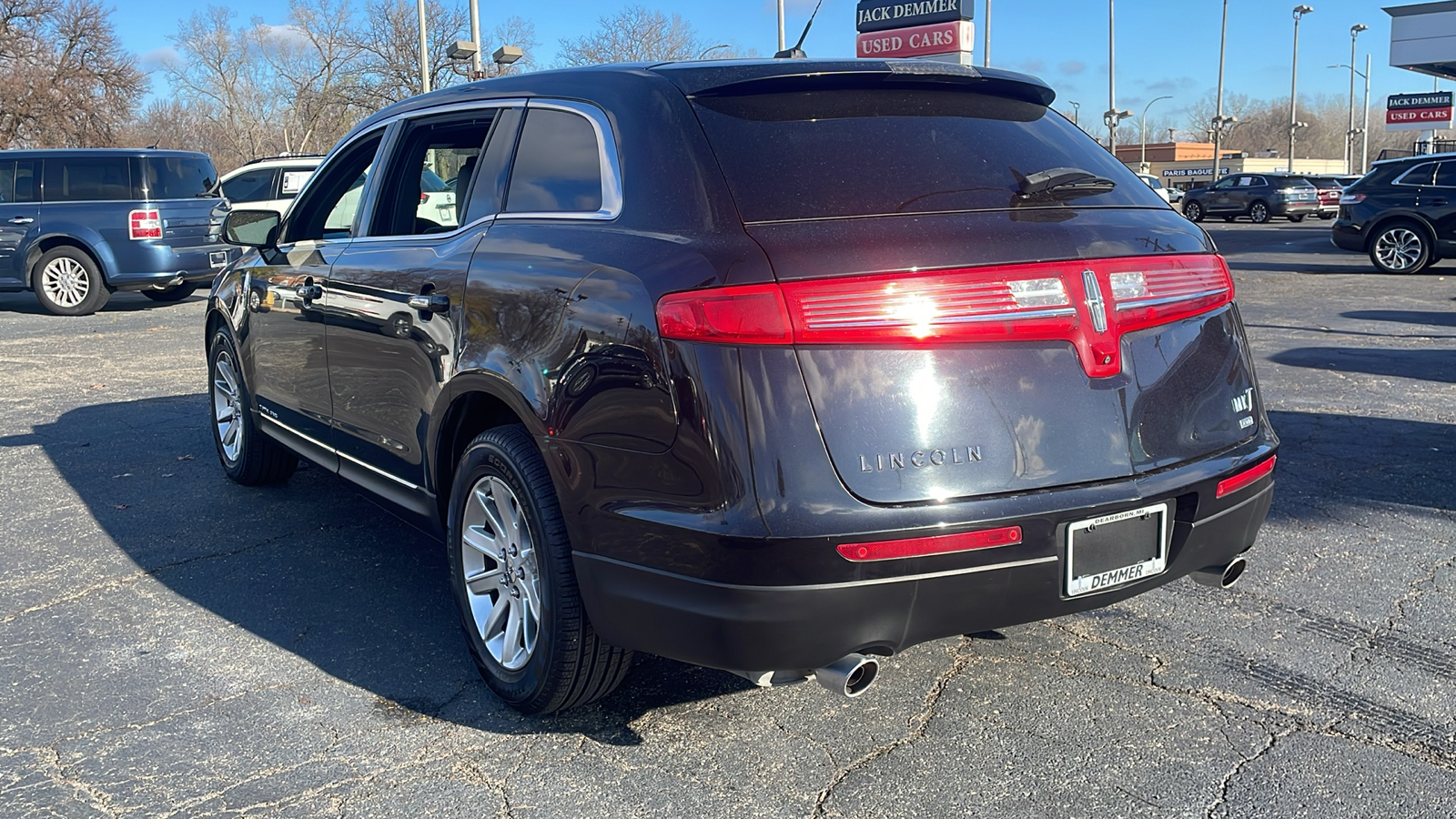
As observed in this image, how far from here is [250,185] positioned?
17.3 meters

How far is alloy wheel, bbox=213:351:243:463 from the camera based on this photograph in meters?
5.73

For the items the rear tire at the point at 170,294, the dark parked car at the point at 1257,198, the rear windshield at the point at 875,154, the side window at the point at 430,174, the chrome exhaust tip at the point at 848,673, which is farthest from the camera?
the dark parked car at the point at 1257,198

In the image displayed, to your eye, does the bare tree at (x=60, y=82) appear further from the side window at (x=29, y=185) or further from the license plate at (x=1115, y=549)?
the license plate at (x=1115, y=549)

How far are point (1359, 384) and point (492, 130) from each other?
669 centimetres

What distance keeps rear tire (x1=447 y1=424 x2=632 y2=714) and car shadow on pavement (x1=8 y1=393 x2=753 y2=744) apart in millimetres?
145

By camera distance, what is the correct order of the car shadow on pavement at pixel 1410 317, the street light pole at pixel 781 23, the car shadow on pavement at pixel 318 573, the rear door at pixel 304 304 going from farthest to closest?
the street light pole at pixel 781 23 → the car shadow on pavement at pixel 1410 317 → the rear door at pixel 304 304 → the car shadow on pavement at pixel 318 573

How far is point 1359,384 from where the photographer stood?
26.8 feet

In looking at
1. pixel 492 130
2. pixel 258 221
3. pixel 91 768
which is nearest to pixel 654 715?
pixel 91 768

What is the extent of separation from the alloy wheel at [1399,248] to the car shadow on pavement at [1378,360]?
29.0 feet

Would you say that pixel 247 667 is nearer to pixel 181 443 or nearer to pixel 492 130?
pixel 492 130

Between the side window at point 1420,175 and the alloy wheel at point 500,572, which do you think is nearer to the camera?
the alloy wheel at point 500,572

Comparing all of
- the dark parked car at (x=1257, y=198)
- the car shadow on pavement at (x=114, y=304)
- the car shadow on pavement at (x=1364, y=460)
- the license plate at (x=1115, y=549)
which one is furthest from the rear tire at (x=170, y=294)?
the dark parked car at (x=1257, y=198)

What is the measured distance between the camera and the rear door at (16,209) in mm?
13859

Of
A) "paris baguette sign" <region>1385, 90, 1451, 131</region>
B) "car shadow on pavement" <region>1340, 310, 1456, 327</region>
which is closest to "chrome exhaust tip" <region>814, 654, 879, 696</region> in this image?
"car shadow on pavement" <region>1340, 310, 1456, 327</region>
